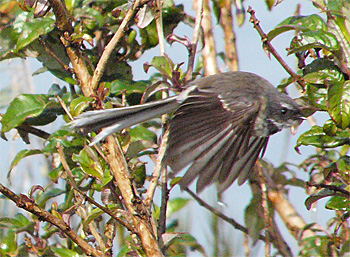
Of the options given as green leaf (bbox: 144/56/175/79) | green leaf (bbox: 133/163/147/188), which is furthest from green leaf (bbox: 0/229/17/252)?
green leaf (bbox: 144/56/175/79)

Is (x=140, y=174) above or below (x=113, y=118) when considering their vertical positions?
below

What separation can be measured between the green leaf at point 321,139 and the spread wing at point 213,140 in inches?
10.8

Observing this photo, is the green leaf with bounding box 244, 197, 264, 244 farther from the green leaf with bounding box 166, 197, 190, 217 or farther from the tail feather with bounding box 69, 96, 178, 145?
the tail feather with bounding box 69, 96, 178, 145

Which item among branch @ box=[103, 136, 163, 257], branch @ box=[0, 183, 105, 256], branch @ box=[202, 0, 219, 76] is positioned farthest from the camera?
branch @ box=[202, 0, 219, 76]

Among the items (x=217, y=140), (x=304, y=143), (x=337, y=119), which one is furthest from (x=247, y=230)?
(x=337, y=119)

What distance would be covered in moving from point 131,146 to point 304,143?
22.7 inches

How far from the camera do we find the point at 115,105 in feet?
5.66

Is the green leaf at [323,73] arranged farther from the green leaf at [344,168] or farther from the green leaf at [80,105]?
→ the green leaf at [80,105]

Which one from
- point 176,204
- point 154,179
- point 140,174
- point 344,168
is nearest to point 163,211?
point 154,179

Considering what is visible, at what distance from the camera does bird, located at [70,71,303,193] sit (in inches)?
70.0

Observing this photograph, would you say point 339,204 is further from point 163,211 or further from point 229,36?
point 229,36

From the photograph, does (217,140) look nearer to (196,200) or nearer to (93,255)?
(196,200)

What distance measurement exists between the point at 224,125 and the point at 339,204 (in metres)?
0.56

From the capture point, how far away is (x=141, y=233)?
4.39 feet
